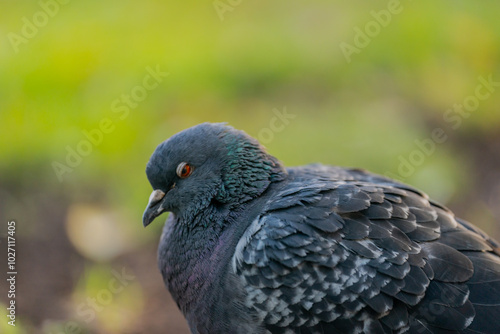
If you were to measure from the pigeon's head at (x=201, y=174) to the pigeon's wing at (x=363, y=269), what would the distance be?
546mm

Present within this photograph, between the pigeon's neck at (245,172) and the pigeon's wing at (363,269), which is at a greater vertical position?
the pigeon's neck at (245,172)

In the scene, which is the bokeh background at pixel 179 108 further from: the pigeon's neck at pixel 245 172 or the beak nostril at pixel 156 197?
the pigeon's neck at pixel 245 172

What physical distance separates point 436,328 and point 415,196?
1.11 metres

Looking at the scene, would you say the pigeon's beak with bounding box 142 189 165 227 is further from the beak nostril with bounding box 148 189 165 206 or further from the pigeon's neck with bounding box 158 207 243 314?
the pigeon's neck with bounding box 158 207 243 314

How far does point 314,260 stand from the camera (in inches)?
183

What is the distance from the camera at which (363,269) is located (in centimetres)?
460

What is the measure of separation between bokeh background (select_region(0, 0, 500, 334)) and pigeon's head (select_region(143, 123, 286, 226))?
1761 mm

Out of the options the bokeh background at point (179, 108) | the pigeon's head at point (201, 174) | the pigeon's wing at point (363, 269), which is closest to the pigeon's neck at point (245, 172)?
the pigeon's head at point (201, 174)

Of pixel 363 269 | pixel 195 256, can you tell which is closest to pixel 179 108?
pixel 195 256

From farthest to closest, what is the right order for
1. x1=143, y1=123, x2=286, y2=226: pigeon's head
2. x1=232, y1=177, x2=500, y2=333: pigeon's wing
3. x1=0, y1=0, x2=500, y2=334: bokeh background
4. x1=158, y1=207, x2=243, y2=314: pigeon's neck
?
x1=0, y1=0, x2=500, y2=334: bokeh background, x1=143, y1=123, x2=286, y2=226: pigeon's head, x1=158, y1=207, x2=243, y2=314: pigeon's neck, x1=232, y1=177, x2=500, y2=333: pigeon's wing

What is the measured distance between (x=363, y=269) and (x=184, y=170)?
175cm

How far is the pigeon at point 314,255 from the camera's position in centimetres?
458

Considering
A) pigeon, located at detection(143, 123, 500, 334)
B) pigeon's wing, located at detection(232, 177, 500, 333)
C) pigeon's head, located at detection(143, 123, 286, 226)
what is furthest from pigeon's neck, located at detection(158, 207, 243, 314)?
pigeon's wing, located at detection(232, 177, 500, 333)

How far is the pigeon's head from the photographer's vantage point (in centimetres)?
532
